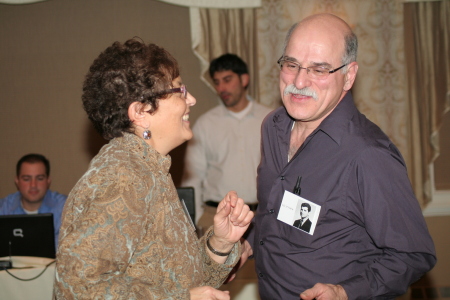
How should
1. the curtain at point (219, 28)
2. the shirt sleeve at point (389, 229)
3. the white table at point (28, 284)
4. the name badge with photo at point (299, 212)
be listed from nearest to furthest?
1. the shirt sleeve at point (389, 229)
2. the name badge with photo at point (299, 212)
3. the white table at point (28, 284)
4. the curtain at point (219, 28)

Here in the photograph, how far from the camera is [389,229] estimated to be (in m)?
1.89

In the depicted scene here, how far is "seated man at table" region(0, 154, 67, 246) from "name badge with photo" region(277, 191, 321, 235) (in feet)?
9.79

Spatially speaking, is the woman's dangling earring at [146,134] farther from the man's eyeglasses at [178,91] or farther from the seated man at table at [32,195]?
the seated man at table at [32,195]

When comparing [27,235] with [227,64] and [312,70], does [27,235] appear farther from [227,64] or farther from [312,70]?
[227,64]

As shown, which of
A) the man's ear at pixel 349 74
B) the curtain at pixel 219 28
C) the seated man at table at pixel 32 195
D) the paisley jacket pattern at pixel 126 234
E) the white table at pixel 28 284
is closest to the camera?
the paisley jacket pattern at pixel 126 234

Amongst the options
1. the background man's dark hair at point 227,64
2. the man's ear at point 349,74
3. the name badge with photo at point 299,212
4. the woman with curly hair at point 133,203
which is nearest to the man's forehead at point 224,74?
the background man's dark hair at point 227,64

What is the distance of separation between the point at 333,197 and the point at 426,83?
4407 millimetres

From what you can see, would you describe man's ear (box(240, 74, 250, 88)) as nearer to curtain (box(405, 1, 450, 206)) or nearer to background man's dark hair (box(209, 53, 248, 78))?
background man's dark hair (box(209, 53, 248, 78))

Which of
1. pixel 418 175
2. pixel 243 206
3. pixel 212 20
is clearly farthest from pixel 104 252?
pixel 418 175

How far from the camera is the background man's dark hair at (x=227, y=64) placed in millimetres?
5286

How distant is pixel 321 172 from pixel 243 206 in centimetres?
38

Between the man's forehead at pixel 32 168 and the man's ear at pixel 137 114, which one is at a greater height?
the man's ear at pixel 137 114

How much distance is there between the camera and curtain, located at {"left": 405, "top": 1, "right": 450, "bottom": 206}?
582 centimetres

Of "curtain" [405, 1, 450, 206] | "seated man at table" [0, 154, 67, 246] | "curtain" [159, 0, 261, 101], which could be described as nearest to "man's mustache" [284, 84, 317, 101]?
"seated man at table" [0, 154, 67, 246]
